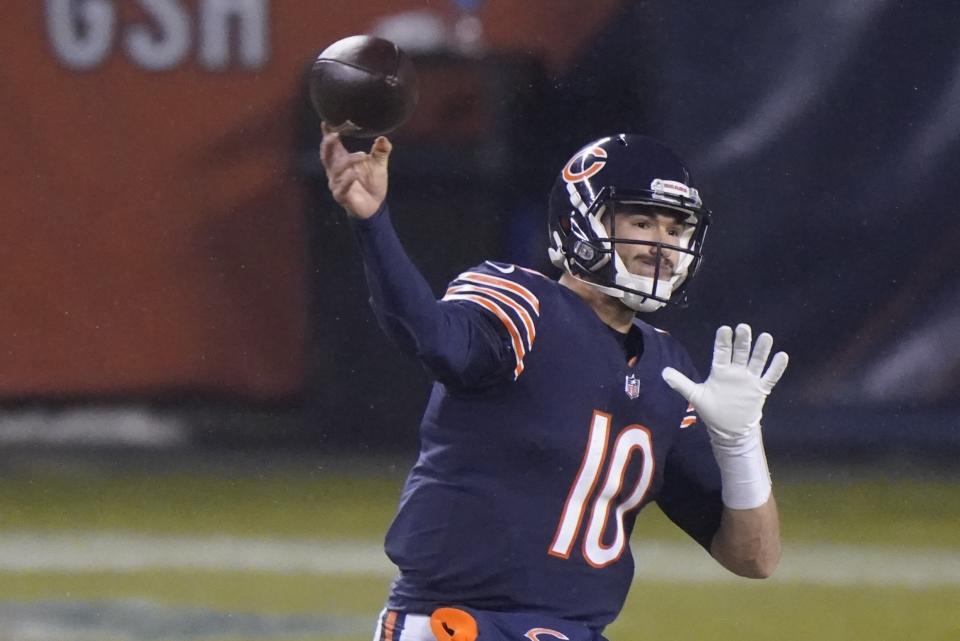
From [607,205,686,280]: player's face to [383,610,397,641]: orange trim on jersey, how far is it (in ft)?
2.24

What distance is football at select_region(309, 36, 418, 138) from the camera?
2684 mm

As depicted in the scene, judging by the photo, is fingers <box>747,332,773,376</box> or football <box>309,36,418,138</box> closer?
football <box>309,36,418,138</box>

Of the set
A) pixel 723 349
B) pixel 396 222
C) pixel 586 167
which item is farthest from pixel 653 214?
pixel 396 222

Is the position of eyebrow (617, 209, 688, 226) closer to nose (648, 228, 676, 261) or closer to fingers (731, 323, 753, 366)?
nose (648, 228, 676, 261)

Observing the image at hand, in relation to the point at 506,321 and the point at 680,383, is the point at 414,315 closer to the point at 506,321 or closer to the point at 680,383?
the point at 506,321

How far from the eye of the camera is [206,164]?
237 inches

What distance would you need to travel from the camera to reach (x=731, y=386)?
288 centimetres

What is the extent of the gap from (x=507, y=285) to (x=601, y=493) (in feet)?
1.21

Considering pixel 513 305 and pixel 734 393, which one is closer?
pixel 513 305

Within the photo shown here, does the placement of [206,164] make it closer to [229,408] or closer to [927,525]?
[229,408]

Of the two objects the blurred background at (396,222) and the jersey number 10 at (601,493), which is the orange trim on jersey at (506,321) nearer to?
the jersey number 10 at (601,493)

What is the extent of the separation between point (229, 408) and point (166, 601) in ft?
3.26

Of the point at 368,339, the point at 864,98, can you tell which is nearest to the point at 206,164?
the point at 368,339

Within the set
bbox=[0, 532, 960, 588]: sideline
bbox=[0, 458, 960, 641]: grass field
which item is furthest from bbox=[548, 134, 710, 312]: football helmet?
bbox=[0, 532, 960, 588]: sideline
